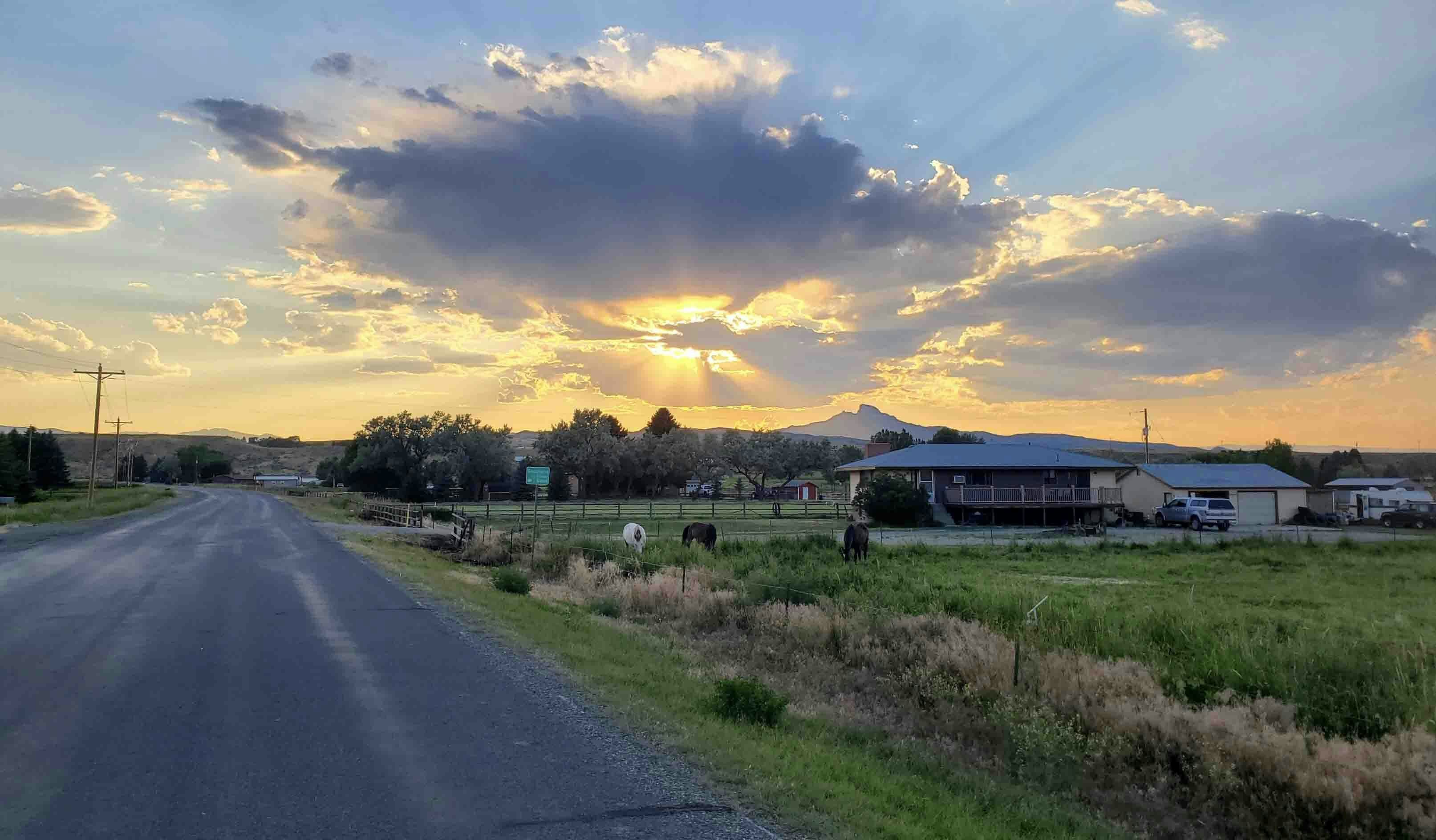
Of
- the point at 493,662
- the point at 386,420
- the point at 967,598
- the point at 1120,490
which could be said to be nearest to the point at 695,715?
the point at 493,662

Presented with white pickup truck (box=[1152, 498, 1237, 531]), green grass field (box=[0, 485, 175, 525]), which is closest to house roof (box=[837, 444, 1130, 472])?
white pickup truck (box=[1152, 498, 1237, 531])

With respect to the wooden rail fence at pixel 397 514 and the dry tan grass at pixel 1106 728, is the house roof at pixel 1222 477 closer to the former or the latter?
the wooden rail fence at pixel 397 514

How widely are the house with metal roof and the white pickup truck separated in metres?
4.02

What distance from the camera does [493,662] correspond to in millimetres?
11539

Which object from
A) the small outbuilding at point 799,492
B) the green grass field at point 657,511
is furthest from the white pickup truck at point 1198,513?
the small outbuilding at point 799,492

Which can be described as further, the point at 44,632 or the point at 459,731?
the point at 44,632

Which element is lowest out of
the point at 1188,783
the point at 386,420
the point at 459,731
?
the point at 1188,783

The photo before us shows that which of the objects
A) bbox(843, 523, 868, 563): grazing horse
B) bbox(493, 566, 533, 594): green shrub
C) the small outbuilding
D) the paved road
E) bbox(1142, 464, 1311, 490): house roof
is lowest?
bbox(493, 566, 533, 594): green shrub

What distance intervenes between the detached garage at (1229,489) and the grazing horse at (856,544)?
34.3 meters

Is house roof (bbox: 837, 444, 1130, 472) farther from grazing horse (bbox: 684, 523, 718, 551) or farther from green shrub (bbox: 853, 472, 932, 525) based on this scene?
grazing horse (bbox: 684, 523, 718, 551)

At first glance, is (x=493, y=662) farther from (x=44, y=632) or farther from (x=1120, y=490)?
(x=1120, y=490)

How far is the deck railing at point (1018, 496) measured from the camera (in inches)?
2108

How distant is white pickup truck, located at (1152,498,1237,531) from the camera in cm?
4753

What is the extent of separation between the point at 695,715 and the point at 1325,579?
2211 centimetres
